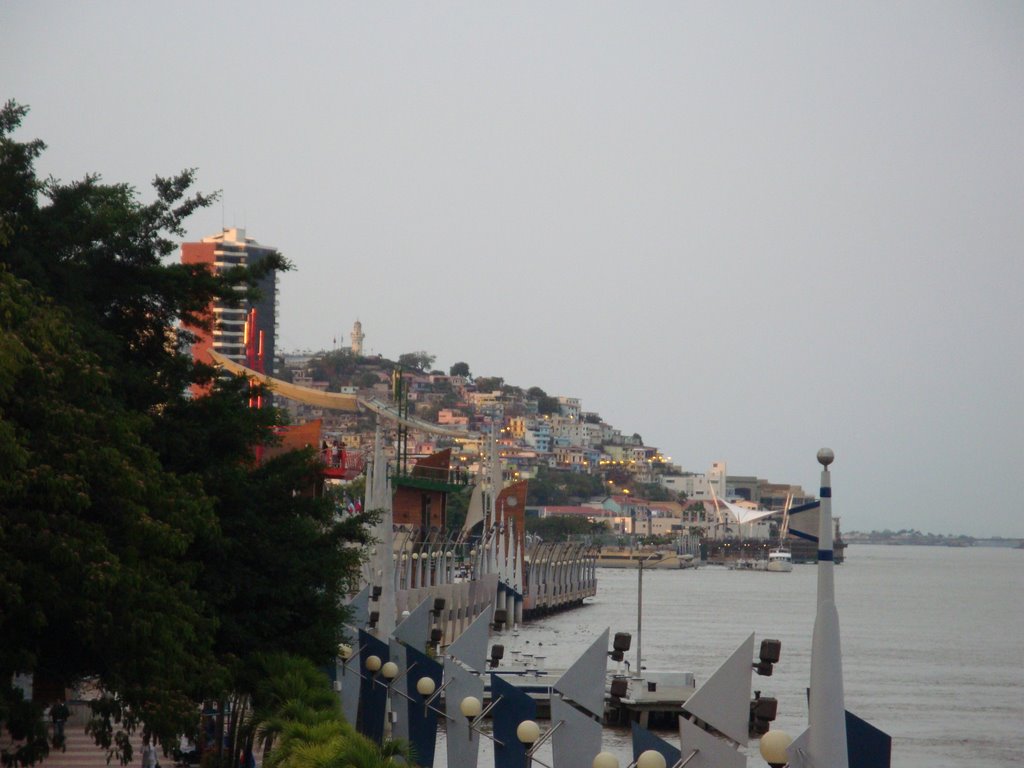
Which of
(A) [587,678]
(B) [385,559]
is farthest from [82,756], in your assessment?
(A) [587,678]

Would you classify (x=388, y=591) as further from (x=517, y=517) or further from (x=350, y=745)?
(x=517, y=517)

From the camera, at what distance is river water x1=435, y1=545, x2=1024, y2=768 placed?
127 ft

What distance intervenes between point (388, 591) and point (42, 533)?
53.3 feet

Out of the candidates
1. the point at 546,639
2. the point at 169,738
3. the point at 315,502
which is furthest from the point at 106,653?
the point at 546,639

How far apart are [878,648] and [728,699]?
56.7 m

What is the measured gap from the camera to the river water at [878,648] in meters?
38.8

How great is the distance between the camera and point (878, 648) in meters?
66.2

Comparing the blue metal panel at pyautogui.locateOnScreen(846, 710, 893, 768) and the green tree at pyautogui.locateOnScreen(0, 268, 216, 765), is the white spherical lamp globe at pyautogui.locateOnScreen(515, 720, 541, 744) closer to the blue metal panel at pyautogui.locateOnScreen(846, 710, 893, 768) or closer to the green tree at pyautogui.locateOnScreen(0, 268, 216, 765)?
the green tree at pyautogui.locateOnScreen(0, 268, 216, 765)

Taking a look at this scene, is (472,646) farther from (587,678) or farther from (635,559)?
(635,559)

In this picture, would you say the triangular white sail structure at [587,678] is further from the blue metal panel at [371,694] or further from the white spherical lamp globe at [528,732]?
the blue metal panel at [371,694]

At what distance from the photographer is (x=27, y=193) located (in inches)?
813

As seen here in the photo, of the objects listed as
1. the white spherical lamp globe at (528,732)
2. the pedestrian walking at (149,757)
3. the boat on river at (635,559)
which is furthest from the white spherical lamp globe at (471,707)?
the boat on river at (635,559)

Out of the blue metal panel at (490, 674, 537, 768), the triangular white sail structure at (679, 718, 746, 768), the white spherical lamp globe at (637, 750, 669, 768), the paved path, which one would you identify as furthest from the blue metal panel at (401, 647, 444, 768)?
the triangular white sail structure at (679, 718, 746, 768)

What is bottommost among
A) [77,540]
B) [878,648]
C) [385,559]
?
[878,648]
